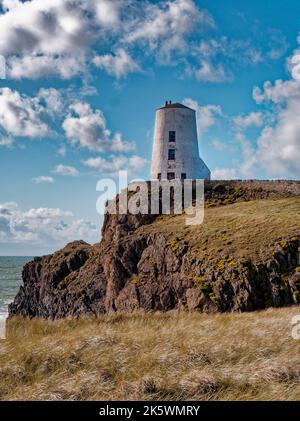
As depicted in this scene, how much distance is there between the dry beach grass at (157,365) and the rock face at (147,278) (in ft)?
35.9

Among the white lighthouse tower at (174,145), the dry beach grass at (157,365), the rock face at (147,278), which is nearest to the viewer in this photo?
the dry beach grass at (157,365)

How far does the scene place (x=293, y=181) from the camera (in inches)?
1608

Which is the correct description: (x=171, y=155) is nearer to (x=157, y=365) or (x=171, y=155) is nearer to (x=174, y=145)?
(x=174, y=145)

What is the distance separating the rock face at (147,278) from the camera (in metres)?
23.2

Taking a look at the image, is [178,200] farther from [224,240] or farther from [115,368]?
[115,368]

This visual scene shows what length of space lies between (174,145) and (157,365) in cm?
4116

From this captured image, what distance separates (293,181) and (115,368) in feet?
114

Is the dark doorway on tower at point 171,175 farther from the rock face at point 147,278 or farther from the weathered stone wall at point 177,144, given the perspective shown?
the rock face at point 147,278

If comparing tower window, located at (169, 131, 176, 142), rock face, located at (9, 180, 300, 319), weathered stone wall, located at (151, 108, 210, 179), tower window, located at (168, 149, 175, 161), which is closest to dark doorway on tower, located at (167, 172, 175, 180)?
weathered stone wall, located at (151, 108, 210, 179)

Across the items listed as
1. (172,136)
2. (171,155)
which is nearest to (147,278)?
(171,155)

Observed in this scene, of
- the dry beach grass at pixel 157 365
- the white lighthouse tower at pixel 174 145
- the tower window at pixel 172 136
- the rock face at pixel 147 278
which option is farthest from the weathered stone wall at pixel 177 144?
the dry beach grass at pixel 157 365

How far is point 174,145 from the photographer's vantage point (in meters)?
49.1

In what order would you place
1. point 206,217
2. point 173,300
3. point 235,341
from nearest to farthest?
1. point 235,341
2. point 173,300
3. point 206,217
